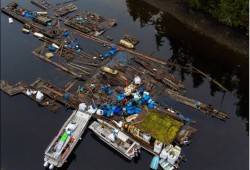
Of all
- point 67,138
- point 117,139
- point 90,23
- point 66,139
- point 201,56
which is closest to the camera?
point 66,139

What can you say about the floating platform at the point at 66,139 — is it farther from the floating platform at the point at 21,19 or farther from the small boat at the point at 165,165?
the floating platform at the point at 21,19

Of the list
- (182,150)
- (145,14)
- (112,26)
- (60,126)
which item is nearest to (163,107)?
(182,150)

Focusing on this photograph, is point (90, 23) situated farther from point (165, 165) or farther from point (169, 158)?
point (165, 165)

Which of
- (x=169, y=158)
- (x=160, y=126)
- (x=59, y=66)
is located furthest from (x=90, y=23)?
(x=169, y=158)

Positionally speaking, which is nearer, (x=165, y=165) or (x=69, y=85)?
(x=165, y=165)

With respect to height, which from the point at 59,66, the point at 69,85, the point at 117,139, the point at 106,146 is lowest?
the point at 106,146

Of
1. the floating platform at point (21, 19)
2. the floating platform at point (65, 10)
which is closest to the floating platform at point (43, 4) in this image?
the floating platform at point (65, 10)

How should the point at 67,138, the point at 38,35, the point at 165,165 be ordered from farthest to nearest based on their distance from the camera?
1. the point at 38,35
2. the point at 67,138
3. the point at 165,165
